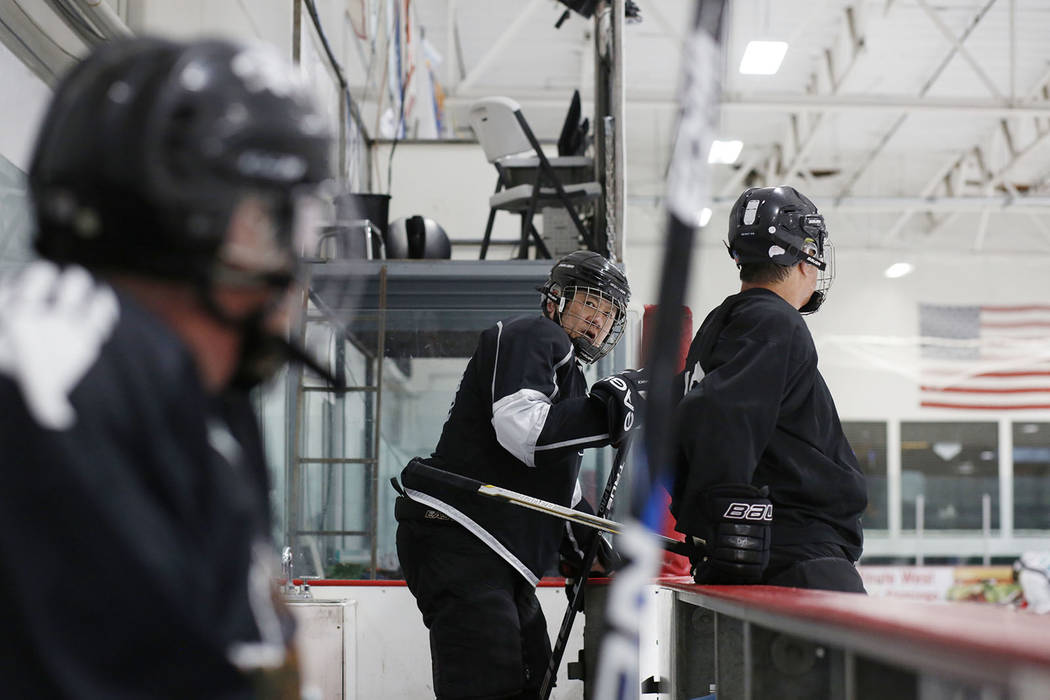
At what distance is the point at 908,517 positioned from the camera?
39.7 ft

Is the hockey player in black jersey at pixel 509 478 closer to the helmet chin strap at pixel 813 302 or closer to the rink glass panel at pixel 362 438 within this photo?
the helmet chin strap at pixel 813 302

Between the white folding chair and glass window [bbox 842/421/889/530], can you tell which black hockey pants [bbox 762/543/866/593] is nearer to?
the white folding chair

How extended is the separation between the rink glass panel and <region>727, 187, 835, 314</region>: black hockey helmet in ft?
6.36

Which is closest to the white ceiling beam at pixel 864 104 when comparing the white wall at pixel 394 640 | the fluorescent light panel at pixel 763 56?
the fluorescent light panel at pixel 763 56

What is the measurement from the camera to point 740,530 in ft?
6.95

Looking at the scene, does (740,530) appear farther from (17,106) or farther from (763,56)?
(763,56)

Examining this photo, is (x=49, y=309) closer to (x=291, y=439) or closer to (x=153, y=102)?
(x=153, y=102)

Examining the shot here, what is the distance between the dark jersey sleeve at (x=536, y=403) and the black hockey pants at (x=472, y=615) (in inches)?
11.9

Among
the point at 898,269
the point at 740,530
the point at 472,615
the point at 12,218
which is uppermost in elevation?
the point at 898,269

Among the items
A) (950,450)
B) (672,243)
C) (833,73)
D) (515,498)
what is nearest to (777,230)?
(515,498)

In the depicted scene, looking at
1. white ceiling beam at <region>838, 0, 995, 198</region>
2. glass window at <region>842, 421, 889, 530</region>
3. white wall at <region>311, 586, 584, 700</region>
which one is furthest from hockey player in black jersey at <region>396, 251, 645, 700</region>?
glass window at <region>842, 421, 889, 530</region>

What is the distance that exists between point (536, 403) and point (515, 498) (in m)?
0.27

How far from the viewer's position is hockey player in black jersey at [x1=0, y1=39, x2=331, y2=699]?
2.32ft

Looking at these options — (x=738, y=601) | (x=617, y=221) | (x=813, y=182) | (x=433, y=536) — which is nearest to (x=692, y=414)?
(x=738, y=601)
